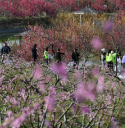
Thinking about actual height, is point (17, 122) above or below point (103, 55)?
above

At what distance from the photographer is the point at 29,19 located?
5022cm

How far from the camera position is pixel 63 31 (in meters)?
20.6

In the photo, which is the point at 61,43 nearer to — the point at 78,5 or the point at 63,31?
the point at 63,31

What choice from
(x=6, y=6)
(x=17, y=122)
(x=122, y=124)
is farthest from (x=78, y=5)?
(x=17, y=122)

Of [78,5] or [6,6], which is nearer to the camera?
[6,6]

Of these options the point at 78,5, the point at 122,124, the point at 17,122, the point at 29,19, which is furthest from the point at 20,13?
the point at 17,122

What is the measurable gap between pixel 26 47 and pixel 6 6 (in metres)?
34.8

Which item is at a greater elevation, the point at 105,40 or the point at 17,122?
the point at 17,122

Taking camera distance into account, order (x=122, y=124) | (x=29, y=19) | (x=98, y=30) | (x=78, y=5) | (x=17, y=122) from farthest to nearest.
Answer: (x=78, y=5)
(x=29, y=19)
(x=98, y=30)
(x=122, y=124)
(x=17, y=122)

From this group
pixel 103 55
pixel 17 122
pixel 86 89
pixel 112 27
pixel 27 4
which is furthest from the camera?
pixel 27 4

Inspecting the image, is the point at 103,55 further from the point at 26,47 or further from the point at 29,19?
the point at 29,19

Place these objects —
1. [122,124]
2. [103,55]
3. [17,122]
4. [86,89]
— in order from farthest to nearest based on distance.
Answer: [103,55]
[122,124]
[86,89]
[17,122]

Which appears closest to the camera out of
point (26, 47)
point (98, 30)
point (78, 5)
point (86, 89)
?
point (86, 89)

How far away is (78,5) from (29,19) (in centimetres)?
1429
